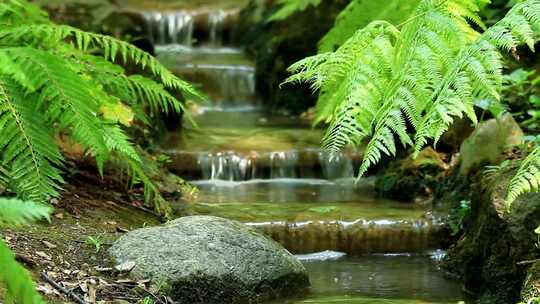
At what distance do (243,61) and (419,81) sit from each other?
8.10m

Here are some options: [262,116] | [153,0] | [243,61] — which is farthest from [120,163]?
[153,0]

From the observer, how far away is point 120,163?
184 inches

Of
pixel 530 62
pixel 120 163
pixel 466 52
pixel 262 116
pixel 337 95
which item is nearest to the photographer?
pixel 466 52

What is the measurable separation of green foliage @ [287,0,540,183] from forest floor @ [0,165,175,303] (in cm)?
126

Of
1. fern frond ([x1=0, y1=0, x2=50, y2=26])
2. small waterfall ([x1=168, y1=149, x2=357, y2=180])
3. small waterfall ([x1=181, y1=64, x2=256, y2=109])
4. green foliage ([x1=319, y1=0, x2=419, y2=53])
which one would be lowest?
small waterfall ([x1=168, y1=149, x2=357, y2=180])

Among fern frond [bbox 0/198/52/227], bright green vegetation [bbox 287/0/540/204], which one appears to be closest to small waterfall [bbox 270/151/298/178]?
bright green vegetation [bbox 287/0/540/204]

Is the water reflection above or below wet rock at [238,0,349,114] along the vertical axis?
below

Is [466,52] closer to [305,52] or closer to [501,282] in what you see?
[501,282]

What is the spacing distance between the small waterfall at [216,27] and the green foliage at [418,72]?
8576 millimetres

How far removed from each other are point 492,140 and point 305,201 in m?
1.32

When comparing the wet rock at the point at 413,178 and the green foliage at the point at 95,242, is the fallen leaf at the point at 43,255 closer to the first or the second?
the green foliage at the point at 95,242

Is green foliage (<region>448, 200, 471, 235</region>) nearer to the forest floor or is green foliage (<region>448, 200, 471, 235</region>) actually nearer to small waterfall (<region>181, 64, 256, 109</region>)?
the forest floor

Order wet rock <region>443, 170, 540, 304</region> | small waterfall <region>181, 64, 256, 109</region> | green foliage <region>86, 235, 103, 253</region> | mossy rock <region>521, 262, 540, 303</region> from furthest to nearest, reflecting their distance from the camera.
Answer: small waterfall <region>181, 64, 256, 109</region>
wet rock <region>443, 170, 540, 304</region>
green foliage <region>86, 235, 103, 253</region>
mossy rock <region>521, 262, 540, 303</region>

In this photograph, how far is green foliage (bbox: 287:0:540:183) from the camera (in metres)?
2.30
